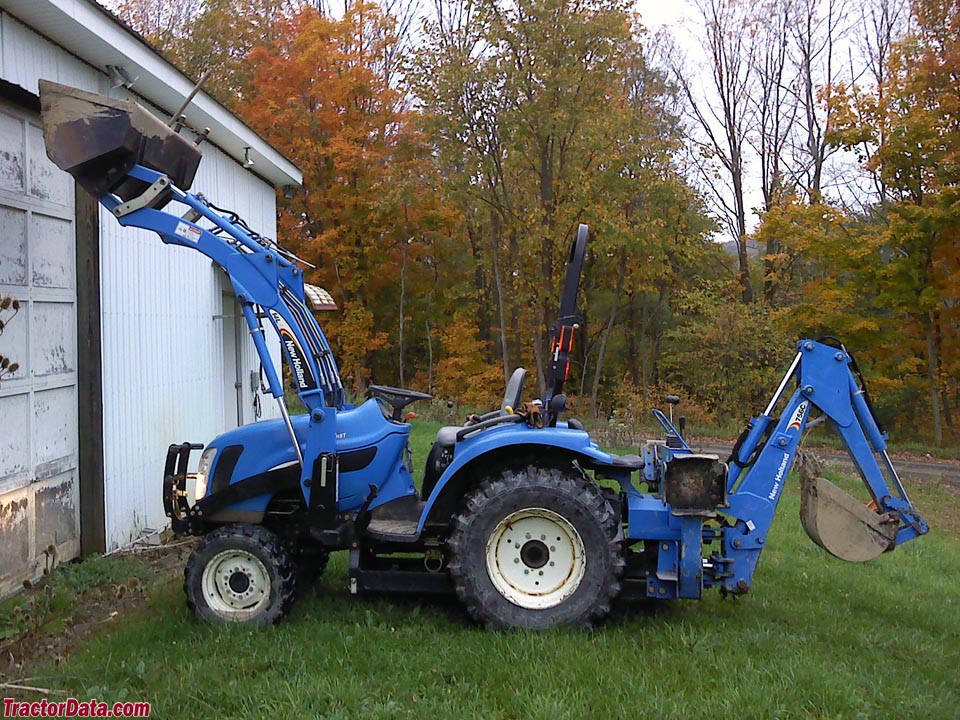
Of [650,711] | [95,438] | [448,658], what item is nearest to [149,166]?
[95,438]

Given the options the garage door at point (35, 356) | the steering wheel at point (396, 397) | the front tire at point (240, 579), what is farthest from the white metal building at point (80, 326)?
the steering wheel at point (396, 397)

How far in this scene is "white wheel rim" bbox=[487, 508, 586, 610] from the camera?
16.6 feet

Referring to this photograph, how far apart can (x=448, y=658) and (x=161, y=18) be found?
26.9 metres

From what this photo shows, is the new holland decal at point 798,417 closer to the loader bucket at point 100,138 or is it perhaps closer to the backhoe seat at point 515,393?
the backhoe seat at point 515,393

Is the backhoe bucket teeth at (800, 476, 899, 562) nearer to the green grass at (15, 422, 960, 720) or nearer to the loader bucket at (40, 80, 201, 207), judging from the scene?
the green grass at (15, 422, 960, 720)

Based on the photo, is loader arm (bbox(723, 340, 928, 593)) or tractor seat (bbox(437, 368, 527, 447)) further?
tractor seat (bbox(437, 368, 527, 447))

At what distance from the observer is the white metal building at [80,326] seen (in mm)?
5902

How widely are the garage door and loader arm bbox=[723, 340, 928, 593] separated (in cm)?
468

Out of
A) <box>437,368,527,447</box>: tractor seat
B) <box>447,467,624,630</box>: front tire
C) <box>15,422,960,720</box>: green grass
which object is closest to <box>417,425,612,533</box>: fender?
<box>447,467,624,630</box>: front tire

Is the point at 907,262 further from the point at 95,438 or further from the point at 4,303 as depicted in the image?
the point at 4,303

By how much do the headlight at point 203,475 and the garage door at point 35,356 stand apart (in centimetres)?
136

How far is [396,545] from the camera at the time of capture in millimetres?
5516

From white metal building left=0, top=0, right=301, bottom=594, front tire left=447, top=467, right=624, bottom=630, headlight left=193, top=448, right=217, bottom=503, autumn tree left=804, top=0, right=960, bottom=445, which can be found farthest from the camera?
autumn tree left=804, top=0, right=960, bottom=445

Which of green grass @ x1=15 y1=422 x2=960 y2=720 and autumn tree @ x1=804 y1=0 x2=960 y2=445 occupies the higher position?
autumn tree @ x1=804 y1=0 x2=960 y2=445
